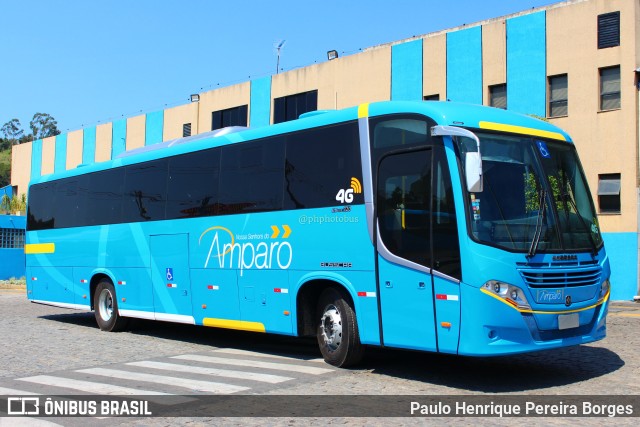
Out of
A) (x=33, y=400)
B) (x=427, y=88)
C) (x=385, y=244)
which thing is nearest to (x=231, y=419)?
(x=33, y=400)

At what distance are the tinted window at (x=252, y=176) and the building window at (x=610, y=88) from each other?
715 inches

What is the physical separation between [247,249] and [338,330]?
2411 millimetres

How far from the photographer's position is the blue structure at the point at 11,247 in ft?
134

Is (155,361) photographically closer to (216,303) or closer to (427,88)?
(216,303)

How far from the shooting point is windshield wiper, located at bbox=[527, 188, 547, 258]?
8.30 metres

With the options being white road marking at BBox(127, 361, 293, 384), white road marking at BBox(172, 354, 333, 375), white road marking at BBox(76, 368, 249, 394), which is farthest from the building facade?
white road marking at BBox(76, 368, 249, 394)

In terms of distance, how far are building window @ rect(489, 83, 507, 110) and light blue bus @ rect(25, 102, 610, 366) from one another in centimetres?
1789

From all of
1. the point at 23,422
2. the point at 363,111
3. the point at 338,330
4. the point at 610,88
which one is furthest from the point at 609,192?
the point at 23,422

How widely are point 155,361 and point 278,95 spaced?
27.6 m

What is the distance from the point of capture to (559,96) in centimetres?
2723

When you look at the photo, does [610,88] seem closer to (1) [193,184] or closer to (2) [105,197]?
(1) [193,184]

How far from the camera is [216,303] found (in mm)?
12570

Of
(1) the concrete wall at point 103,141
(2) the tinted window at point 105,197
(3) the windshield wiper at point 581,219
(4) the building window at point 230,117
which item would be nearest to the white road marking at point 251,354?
(3) the windshield wiper at point 581,219

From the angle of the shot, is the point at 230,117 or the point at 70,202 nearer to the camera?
the point at 70,202
